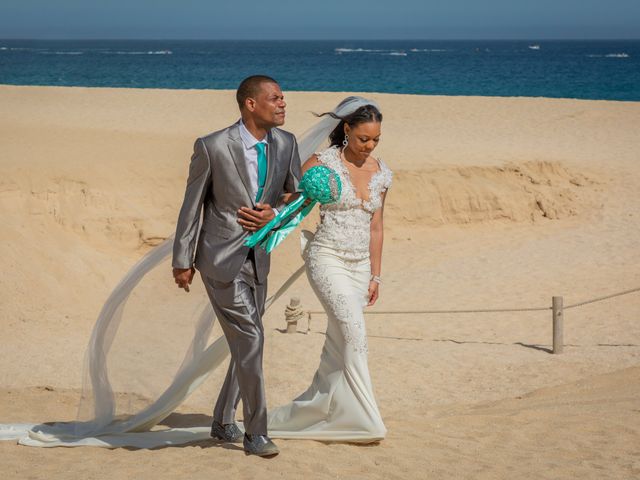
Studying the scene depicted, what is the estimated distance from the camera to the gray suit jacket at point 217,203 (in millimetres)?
5129

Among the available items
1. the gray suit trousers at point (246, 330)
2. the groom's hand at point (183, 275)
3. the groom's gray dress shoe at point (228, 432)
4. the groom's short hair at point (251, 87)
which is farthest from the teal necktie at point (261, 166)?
the groom's gray dress shoe at point (228, 432)

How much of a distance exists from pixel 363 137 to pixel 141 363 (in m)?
2.03

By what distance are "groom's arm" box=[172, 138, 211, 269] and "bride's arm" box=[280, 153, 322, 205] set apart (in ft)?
1.59

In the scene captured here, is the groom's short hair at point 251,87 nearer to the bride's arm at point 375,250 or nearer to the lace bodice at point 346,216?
the lace bodice at point 346,216

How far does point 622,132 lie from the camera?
23141mm

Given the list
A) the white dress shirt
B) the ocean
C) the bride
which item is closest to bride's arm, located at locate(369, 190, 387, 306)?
the bride

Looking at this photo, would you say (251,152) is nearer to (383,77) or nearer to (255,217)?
(255,217)

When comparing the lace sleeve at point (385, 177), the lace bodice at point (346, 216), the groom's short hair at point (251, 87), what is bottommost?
the lace bodice at point (346, 216)

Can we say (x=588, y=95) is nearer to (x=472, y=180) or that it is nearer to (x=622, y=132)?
(x=622, y=132)

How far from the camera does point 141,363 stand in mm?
6066

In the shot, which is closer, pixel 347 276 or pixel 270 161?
pixel 270 161

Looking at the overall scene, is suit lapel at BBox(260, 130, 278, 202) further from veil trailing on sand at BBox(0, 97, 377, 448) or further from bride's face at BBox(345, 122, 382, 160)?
veil trailing on sand at BBox(0, 97, 377, 448)

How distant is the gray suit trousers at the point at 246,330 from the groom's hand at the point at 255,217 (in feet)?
0.64

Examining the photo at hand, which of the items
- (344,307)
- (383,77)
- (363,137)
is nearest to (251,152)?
(363,137)
